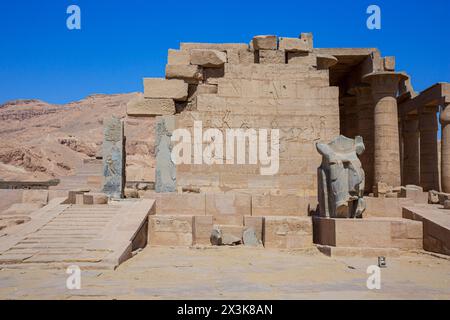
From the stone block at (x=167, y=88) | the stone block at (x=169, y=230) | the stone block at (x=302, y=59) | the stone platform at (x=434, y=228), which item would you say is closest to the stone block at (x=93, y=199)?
the stone block at (x=169, y=230)

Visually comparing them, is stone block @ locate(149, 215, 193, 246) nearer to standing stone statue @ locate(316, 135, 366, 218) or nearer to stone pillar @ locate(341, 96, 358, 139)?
standing stone statue @ locate(316, 135, 366, 218)

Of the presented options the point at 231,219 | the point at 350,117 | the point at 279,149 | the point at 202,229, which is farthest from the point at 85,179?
the point at 350,117

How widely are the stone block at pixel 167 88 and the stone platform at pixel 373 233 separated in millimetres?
5994

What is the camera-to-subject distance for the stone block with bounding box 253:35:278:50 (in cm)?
1388

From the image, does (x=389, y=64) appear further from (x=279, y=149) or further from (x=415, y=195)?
(x=279, y=149)

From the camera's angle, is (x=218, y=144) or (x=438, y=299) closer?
(x=438, y=299)

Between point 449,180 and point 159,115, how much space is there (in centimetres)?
1098

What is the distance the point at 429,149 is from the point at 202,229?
1262cm

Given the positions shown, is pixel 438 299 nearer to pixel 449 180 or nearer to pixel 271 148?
pixel 271 148

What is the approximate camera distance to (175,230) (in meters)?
10.4

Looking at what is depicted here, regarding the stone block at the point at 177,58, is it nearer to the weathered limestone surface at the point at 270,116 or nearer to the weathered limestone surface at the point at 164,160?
the weathered limestone surface at the point at 270,116

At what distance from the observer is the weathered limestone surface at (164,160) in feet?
40.9

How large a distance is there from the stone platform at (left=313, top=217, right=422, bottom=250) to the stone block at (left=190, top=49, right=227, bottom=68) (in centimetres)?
603

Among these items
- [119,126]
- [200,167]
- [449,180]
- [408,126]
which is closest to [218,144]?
[200,167]
